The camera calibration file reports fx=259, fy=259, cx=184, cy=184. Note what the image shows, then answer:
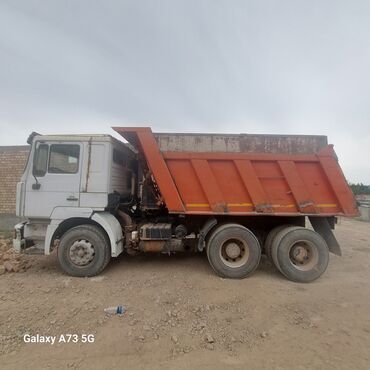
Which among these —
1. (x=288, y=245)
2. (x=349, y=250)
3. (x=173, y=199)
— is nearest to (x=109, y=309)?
(x=173, y=199)

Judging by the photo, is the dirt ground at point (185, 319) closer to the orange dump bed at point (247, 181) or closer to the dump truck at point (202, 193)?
the dump truck at point (202, 193)

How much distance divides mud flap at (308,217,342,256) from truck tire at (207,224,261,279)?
1.30 m

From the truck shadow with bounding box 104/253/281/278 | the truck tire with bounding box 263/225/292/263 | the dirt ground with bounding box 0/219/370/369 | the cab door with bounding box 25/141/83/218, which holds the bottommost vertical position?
the dirt ground with bounding box 0/219/370/369

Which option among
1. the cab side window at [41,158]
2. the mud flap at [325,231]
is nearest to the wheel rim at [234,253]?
the mud flap at [325,231]

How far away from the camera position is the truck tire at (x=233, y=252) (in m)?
4.77

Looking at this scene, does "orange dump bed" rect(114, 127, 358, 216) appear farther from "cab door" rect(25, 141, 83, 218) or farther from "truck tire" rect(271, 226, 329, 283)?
"cab door" rect(25, 141, 83, 218)

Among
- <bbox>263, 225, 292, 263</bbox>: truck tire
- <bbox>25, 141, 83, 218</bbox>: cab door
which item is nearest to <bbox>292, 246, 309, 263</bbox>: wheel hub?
<bbox>263, 225, 292, 263</bbox>: truck tire

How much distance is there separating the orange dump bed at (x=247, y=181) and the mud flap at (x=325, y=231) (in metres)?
0.29

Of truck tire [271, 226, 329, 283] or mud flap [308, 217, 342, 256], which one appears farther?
mud flap [308, 217, 342, 256]

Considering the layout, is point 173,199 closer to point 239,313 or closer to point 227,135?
point 227,135

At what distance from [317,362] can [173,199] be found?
10.2ft

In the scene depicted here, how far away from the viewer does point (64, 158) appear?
4.91 m

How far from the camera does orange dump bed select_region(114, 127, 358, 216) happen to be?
15.8 feet

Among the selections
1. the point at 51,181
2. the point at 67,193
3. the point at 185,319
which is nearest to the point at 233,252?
the point at 185,319
